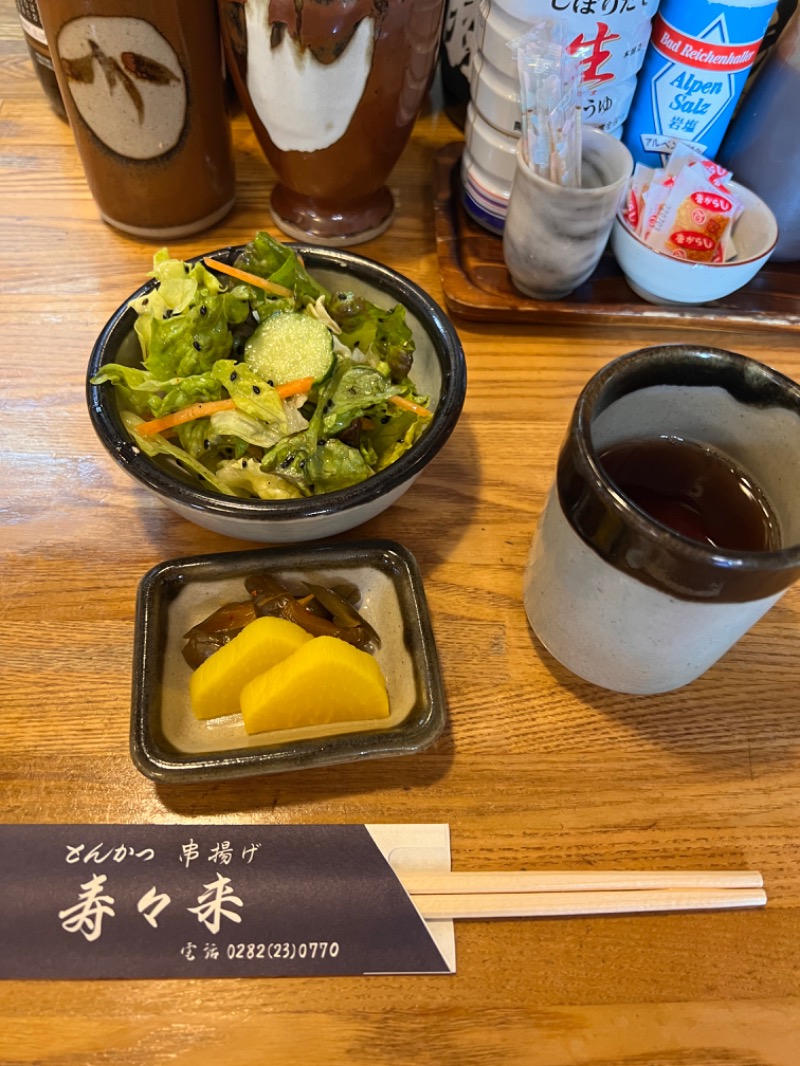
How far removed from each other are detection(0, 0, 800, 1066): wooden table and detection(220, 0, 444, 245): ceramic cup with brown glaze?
1.33ft

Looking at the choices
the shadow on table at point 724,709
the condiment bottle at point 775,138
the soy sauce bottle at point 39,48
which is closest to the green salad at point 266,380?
the shadow on table at point 724,709

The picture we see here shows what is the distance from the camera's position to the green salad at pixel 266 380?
0.95 m

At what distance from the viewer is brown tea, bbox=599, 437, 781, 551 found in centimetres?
82

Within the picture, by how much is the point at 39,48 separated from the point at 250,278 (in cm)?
82

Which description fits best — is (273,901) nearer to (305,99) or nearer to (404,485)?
(404,485)

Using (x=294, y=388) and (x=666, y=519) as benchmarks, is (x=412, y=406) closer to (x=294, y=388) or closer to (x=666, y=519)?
(x=294, y=388)

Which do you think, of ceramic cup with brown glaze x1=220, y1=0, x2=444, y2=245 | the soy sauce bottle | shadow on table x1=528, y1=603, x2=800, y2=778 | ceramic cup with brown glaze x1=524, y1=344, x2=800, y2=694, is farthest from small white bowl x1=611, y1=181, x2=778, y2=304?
the soy sauce bottle

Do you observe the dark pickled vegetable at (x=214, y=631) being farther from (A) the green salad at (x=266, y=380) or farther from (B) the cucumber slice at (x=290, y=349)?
(B) the cucumber slice at (x=290, y=349)

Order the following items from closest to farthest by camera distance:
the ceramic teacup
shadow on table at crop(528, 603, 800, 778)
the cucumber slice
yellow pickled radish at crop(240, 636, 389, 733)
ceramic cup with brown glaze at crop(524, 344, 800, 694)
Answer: ceramic cup with brown glaze at crop(524, 344, 800, 694) < yellow pickled radish at crop(240, 636, 389, 733) < shadow on table at crop(528, 603, 800, 778) < the cucumber slice < the ceramic teacup

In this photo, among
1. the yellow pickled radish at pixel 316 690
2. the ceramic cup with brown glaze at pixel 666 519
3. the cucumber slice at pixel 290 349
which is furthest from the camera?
the cucumber slice at pixel 290 349

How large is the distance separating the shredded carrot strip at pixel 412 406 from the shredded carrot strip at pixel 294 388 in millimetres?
112

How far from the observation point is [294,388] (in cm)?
99

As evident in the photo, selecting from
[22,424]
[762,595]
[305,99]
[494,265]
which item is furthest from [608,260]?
[22,424]

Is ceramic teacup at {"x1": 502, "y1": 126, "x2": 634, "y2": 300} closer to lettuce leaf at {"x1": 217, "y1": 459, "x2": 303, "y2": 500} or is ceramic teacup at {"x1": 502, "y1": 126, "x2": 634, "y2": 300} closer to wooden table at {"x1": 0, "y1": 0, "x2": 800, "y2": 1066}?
wooden table at {"x1": 0, "y1": 0, "x2": 800, "y2": 1066}
